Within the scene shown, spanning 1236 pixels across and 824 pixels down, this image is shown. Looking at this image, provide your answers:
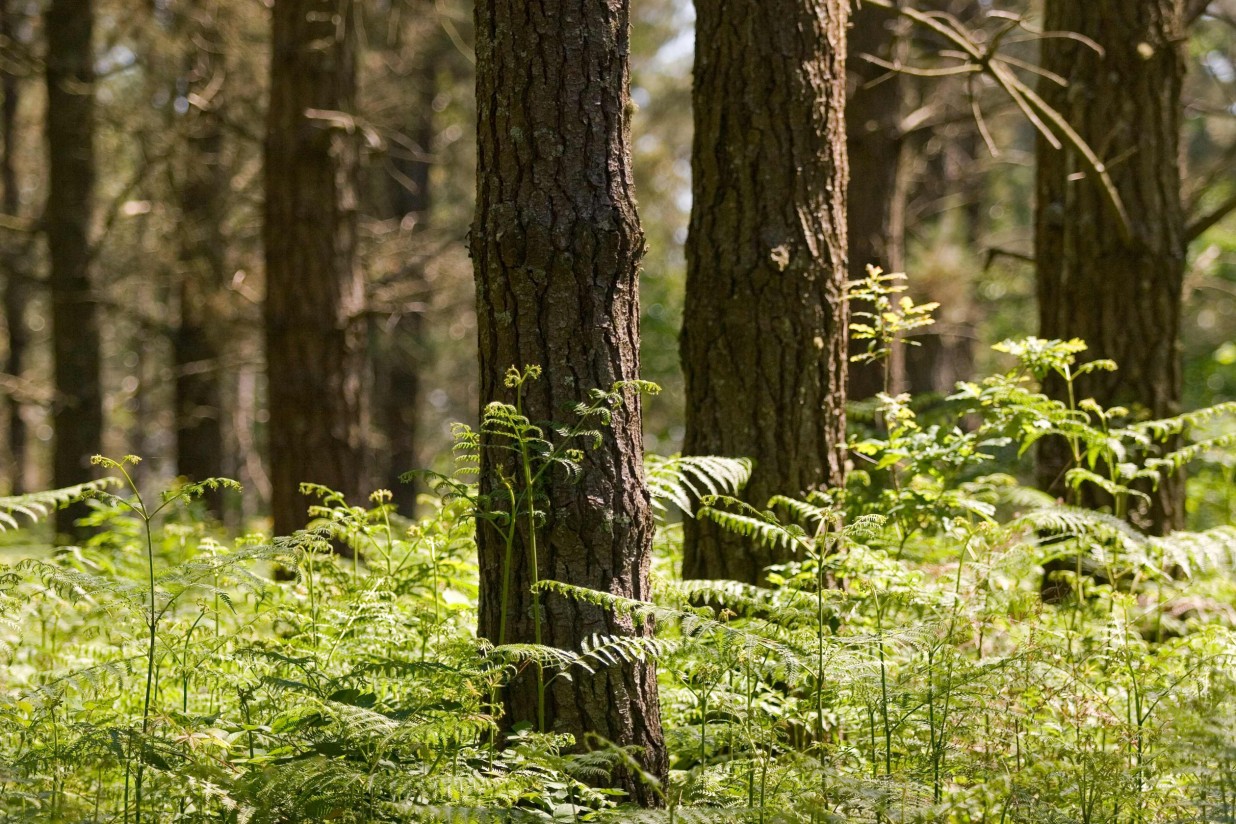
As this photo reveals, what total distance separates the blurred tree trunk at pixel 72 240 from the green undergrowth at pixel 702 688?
5.89 metres

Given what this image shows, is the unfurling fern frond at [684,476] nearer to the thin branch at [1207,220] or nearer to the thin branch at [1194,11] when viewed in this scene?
the thin branch at [1207,220]

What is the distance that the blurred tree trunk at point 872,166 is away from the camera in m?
8.24

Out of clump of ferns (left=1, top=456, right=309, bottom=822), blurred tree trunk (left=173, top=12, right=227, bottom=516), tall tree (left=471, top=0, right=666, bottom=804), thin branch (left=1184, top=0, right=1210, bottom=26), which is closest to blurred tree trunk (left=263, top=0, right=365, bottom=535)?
blurred tree trunk (left=173, top=12, right=227, bottom=516)

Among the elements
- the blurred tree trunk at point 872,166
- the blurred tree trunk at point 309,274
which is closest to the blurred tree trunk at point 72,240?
the blurred tree trunk at point 309,274

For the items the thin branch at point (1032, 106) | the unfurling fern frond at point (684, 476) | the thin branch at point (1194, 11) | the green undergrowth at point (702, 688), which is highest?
the thin branch at point (1194, 11)

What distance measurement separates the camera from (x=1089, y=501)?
19.0 ft

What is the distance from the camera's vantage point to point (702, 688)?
130 inches

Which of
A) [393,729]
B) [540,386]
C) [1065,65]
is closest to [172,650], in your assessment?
[393,729]

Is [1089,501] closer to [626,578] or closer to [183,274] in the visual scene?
[626,578]

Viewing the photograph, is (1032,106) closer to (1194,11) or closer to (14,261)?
(1194,11)

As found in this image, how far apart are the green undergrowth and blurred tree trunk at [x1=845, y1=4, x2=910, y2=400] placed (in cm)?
377

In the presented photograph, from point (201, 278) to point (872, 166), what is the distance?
20.9ft

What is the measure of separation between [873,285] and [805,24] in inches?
46.5

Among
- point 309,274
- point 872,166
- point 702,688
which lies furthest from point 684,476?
point 872,166
